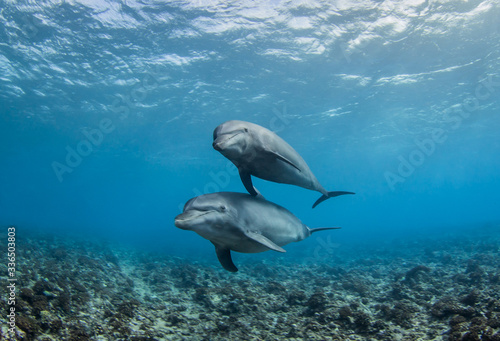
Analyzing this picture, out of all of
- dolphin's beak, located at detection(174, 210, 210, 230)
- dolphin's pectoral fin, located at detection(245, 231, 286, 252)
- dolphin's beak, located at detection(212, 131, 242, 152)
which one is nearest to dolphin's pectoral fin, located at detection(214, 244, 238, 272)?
dolphin's pectoral fin, located at detection(245, 231, 286, 252)

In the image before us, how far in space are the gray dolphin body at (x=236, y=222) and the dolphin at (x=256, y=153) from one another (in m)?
0.59

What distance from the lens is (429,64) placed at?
20625mm

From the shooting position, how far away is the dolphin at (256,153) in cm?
455

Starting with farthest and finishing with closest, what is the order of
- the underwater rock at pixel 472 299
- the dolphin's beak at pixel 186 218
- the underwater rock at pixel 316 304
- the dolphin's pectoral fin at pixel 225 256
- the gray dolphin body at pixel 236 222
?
the underwater rock at pixel 316 304, the underwater rock at pixel 472 299, the dolphin's pectoral fin at pixel 225 256, the gray dolphin body at pixel 236 222, the dolphin's beak at pixel 186 218

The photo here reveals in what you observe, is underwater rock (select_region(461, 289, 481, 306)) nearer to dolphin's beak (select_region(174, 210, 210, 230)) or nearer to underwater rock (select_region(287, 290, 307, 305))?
underwater rock (select_region(287, 290, 307, 305))

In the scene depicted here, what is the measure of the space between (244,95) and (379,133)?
960 inches

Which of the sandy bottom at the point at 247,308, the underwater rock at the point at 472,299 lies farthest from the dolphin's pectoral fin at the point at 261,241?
the underwater rock at the point at 472,299

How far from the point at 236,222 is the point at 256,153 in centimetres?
127

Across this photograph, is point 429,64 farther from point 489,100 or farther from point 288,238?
point 288,238

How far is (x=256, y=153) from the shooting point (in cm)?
492

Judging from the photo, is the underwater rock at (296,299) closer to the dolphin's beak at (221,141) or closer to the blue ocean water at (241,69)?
the dolphin's beak at (221,141)

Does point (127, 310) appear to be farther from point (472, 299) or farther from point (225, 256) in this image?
point (472, 299)

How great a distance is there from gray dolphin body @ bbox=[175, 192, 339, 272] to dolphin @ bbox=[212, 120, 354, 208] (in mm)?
585

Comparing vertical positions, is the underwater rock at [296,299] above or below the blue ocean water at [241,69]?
below
